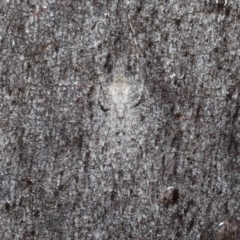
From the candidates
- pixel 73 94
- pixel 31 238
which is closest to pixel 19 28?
pixel 73 94

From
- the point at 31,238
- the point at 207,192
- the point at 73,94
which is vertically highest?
the point at 73,94

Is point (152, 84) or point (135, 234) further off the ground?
point (152, 84)

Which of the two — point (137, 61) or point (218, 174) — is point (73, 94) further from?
point (218, 174)

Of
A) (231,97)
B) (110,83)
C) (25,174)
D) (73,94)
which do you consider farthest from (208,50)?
(25,174)

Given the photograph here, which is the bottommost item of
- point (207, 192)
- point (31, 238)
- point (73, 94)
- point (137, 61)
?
point (31, 238)

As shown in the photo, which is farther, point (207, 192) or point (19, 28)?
point (207, 192)

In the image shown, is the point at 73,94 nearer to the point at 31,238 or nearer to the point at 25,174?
the point at 25,174
